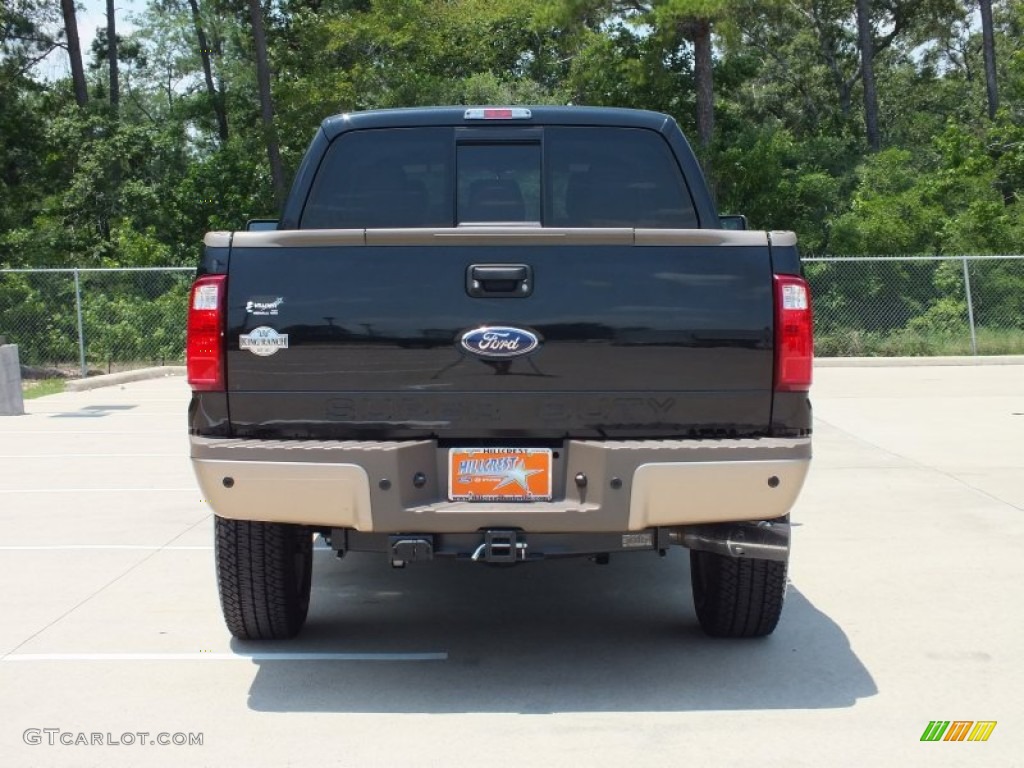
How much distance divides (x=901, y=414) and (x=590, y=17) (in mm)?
22458

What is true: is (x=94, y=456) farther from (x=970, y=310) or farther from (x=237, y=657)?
(x=970, y=310)

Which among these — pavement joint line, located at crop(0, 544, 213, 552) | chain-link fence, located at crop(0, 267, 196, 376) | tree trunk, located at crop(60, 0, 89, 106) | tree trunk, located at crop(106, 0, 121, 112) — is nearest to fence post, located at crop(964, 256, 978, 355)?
chain-link fence, located at crop(0, 267, 196, 376)

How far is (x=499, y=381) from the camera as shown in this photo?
5.40 meters

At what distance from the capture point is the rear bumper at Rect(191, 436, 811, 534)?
5.33m

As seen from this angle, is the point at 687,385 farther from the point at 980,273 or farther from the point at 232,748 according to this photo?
the point at 980,273

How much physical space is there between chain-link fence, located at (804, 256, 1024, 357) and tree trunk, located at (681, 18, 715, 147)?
11.3 meters

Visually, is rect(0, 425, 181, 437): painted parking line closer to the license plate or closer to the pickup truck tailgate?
the pickup truck tailgate

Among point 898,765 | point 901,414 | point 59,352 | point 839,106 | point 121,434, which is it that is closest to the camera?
point 898,765

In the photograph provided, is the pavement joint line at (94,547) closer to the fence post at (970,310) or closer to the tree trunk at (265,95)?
the fence post at (970,310)

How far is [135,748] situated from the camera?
5.04 m

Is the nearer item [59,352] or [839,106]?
[59,352]

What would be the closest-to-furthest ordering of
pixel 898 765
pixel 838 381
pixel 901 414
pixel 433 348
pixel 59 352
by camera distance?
pixel 898 765
pixel 433 348
pixel 901 414
pixel 838 381
pixel 59 352

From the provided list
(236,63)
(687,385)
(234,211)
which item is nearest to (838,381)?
(687,385)

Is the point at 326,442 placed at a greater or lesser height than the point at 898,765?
greater
